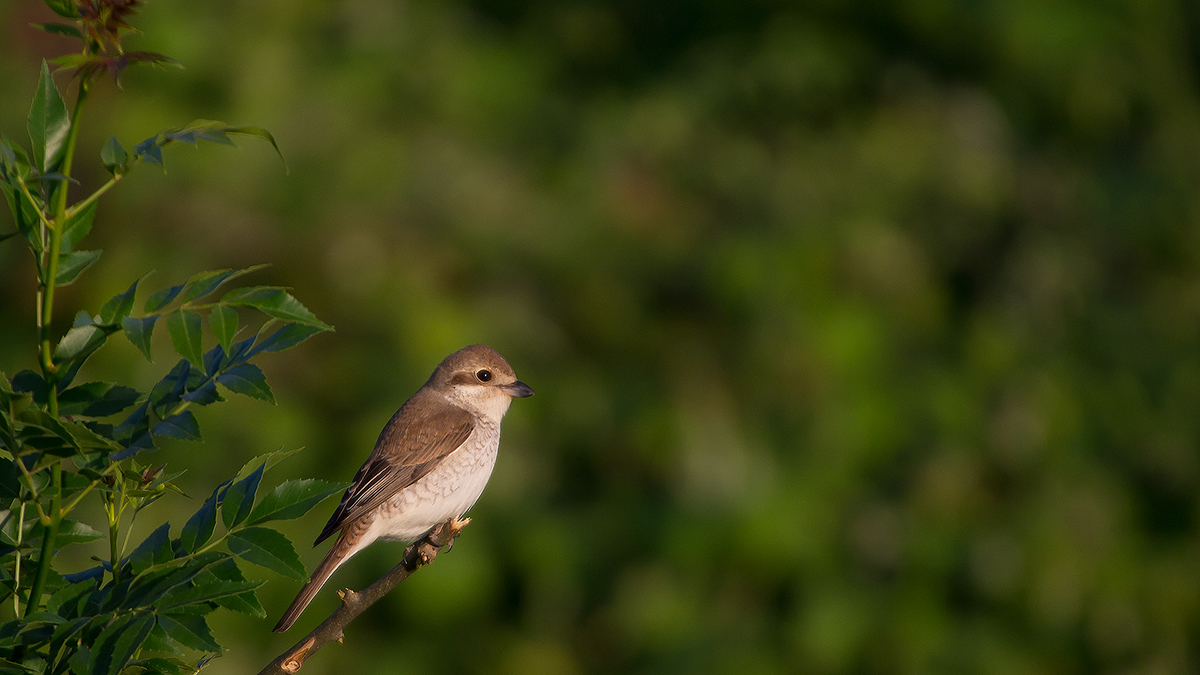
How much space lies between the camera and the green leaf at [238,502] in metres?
1.70

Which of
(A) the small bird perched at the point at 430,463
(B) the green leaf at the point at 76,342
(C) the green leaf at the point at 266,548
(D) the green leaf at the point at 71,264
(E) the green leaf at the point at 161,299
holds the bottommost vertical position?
(A) the small bird perched at the point at 430,463

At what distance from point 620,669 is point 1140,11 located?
600cm

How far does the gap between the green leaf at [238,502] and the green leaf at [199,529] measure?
0.02 meters

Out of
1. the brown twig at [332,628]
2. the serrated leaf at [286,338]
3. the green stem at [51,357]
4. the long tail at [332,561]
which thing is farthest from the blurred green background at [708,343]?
the green stem at [51,357]

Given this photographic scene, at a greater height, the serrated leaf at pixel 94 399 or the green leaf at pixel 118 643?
the serrated leaf at pixel 94 399

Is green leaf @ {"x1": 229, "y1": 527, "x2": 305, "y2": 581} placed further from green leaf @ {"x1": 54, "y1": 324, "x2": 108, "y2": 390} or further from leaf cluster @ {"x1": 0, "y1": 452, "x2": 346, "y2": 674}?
green leaf @ {"x1": 54, "y1": 324, "x2": 108, "y2": 390}

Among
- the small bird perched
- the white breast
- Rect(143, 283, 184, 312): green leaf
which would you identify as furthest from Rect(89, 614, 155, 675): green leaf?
the white breast

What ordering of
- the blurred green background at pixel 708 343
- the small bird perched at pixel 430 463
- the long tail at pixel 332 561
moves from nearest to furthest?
1. the long tail at pixel 332 561
2. the small bird perched at pixel 430 463
3. the blurred green background at pixel 708 343

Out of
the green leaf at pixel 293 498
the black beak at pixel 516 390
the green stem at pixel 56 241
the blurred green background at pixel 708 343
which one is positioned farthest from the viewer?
the blurred green background at pixel 708 343

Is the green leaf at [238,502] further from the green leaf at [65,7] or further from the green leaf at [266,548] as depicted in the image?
the green leaf at [65,7]

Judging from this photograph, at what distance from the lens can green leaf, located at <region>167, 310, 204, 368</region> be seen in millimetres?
1613

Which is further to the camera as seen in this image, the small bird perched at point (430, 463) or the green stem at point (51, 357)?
the small bird perched at point (430, 463)

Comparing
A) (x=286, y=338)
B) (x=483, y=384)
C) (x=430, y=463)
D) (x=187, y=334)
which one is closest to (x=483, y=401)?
(x=483, y=384)

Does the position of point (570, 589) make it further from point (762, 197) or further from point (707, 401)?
point (762, 197)
